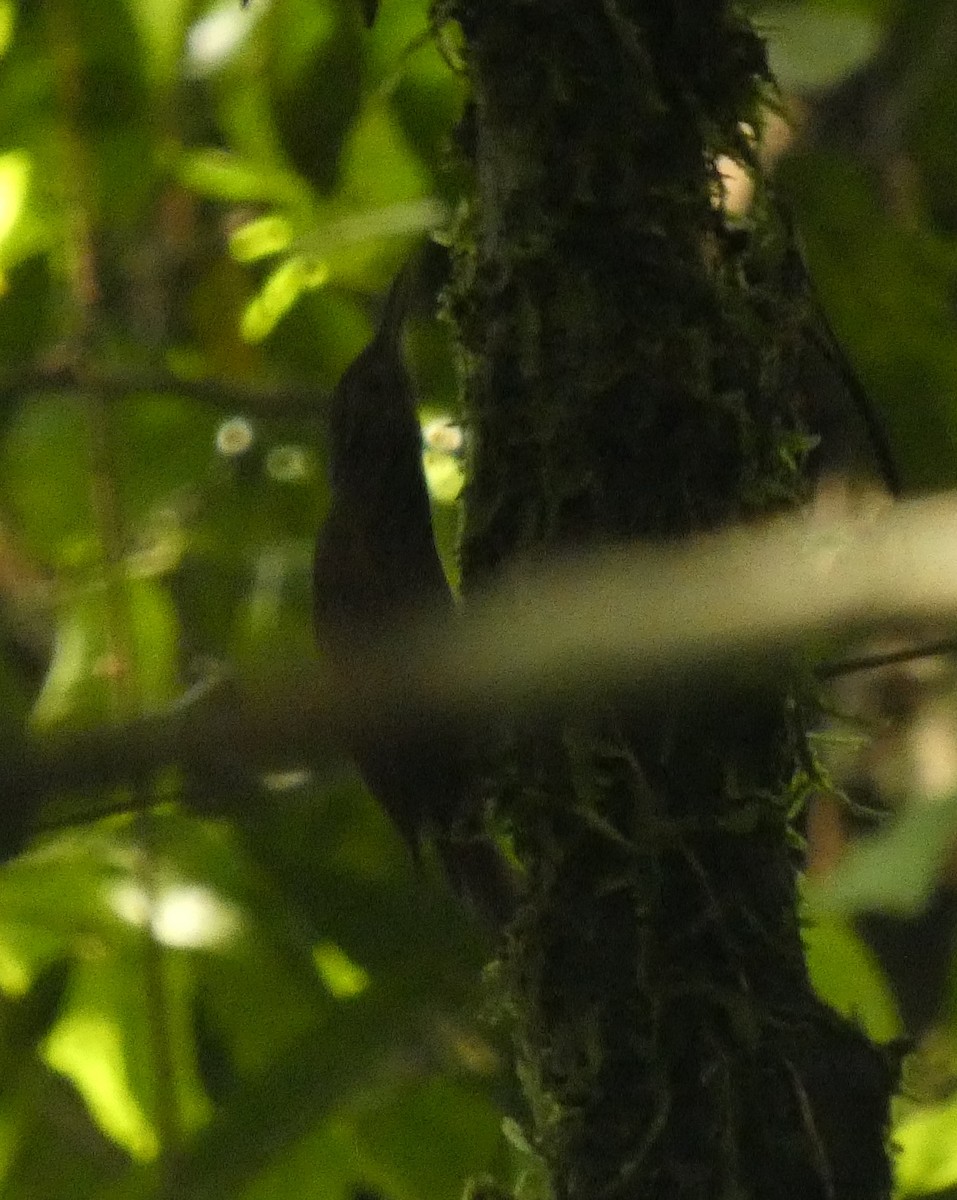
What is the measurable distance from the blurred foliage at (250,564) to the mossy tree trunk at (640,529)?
0.12 metres

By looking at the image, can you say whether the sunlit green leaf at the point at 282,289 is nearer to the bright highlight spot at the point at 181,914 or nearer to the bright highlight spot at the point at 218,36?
the bright highlight spot at the point at 218,36

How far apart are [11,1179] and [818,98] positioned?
7.19ft

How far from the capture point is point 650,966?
1.12 metres

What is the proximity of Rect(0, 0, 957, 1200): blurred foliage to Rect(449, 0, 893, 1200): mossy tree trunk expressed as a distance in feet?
0.41

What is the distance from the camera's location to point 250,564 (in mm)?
2109

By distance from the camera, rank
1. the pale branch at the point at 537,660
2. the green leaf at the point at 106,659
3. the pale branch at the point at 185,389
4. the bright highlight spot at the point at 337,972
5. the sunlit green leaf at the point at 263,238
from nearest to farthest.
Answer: the pale branch at the point at 537,660 < the bright highlight spot at the point at 337,972 < the green leaf at the point at 106,659 < the sunlit green leaf at the point at 263,238 < the pale branch at the point at 185,389

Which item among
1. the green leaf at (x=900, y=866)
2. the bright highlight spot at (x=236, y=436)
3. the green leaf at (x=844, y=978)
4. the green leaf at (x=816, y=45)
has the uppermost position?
the green leaf at (x=816, y=45)

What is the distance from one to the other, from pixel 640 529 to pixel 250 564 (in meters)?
1.03

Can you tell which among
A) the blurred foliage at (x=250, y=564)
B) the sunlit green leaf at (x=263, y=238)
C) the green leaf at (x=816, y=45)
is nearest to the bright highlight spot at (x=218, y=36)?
the blurred foliage at (x=250, y=564)

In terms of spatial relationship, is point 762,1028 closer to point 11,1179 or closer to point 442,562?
point 442,562

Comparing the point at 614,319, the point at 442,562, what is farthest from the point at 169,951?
the point at 614,319

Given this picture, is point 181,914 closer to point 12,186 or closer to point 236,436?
point 12,186

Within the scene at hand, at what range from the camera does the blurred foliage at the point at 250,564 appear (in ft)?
4.70

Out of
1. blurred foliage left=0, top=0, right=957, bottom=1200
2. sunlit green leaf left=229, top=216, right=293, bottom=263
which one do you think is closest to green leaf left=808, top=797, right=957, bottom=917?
blurred foliage left=0, top=0, right=957, bottom=1200
